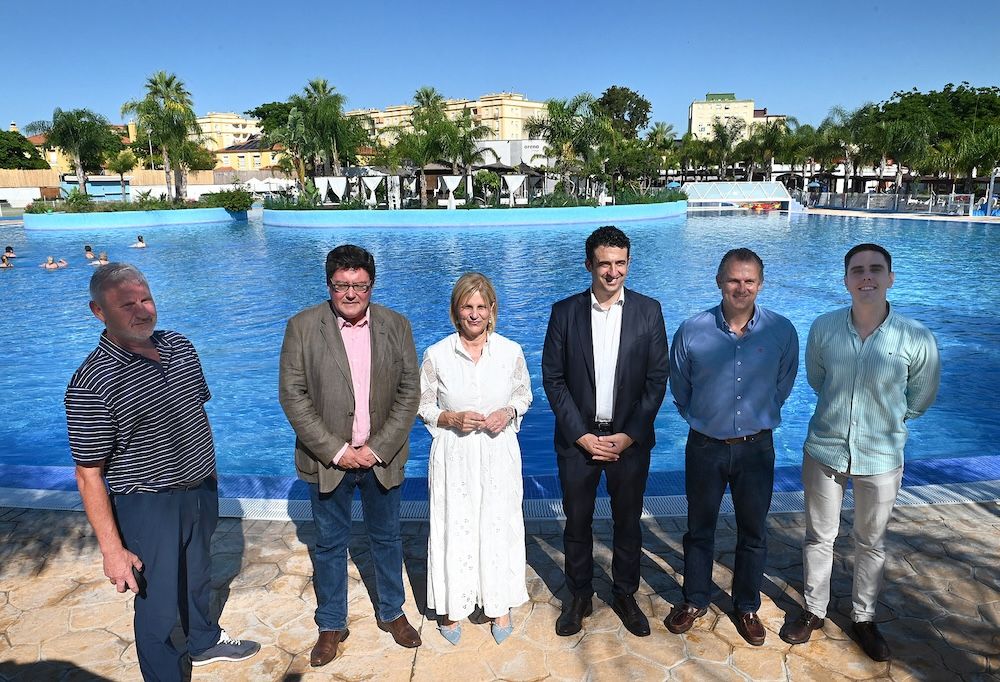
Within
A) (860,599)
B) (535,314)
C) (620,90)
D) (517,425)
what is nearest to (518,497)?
(517,425)

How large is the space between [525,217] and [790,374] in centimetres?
2891

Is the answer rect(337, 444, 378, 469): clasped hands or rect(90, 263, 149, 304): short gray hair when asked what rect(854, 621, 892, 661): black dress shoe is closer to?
rect(337, 444, 378, 469): clasped hands

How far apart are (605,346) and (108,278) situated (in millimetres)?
2107

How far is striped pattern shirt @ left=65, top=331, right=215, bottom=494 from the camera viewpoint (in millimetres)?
2338

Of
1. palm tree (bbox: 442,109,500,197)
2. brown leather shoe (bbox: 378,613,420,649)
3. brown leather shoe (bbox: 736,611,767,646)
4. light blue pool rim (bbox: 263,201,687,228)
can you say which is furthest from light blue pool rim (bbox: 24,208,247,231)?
brown leather shoe (bbox: 736,611,767,646)

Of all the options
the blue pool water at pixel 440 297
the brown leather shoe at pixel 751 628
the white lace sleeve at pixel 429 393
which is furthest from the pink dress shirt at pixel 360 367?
the blue pool water at pixel 440 297

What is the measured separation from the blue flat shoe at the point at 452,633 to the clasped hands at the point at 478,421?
3.25ft

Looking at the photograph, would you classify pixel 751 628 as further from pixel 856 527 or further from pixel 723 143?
pixel 723 143

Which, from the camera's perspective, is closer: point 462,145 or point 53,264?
point 53,264

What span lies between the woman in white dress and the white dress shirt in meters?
0.36

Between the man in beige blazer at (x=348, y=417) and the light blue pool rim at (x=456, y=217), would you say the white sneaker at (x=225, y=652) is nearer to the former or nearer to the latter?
the man in beige blazer at (x=348, y=417)

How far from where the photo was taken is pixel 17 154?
6506 cm

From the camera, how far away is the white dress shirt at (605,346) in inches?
120

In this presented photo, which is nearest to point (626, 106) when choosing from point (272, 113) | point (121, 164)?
point (272, 113)
